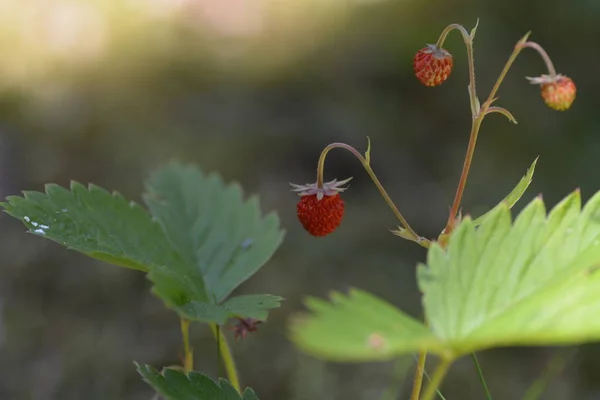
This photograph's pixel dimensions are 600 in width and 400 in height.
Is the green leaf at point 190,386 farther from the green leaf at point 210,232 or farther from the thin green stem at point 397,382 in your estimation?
the thin green stem at point 397,382

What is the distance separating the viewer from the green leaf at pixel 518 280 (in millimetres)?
596

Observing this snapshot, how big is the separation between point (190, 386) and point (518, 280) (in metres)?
0.46

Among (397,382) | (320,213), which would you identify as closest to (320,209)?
(320,213)

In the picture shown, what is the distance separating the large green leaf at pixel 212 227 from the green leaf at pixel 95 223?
7 cm

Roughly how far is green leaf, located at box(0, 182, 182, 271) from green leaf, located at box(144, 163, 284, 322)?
0.06 m

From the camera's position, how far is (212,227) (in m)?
1.31

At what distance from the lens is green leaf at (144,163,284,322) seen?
1110 mm

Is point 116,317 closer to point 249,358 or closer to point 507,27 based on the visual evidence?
point 249,358

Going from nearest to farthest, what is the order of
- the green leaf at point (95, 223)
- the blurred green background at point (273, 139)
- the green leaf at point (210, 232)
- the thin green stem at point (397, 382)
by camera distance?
the green leaf at point (95, 223)
the green leaf at point (210, 232)
the thin green stem at point (397, 382)
the blurred green background at point (273, 139)

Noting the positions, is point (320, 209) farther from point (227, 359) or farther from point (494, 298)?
point (494, 298)

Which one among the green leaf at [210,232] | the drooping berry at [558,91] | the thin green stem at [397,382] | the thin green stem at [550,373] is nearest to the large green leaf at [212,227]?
the green leaf at [210,232]

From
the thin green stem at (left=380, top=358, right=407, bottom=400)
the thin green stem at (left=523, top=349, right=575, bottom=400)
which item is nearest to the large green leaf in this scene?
the thin green stem at (left=380, top=358, right=407, bottom=400)

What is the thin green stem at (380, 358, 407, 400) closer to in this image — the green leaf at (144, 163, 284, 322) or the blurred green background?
the blurred green background

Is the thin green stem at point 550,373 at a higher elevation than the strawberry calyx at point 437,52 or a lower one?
lower
